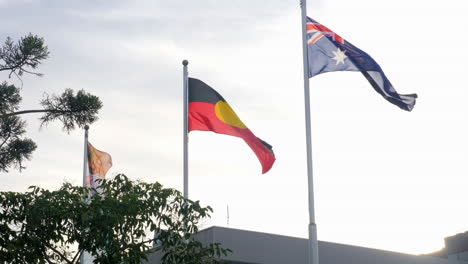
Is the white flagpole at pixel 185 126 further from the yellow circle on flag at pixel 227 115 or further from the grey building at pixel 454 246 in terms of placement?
the grey building at pixel 454 246

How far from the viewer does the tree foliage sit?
1627 cm

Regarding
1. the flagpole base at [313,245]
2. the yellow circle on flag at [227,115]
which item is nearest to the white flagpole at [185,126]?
the yellow circle on flag at [227,115]

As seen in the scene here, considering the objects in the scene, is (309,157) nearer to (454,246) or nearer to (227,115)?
(227,115)

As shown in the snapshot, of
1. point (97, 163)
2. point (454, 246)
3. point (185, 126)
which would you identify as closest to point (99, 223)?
point (185, 126)

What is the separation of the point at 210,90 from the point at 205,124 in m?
0.96

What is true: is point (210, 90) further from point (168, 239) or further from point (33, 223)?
point (33, 223)

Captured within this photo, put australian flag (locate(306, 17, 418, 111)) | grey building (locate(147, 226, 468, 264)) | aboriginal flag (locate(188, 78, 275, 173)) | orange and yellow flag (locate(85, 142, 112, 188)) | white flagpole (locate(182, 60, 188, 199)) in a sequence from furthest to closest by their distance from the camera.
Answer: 1. orange and yellow flag (locate(85, 142, 112, 188))
2. grey building (locate(147, 226, 468, 264))
3. aboriginal flag (locate(188, 78, 275, 173))
4. white flagpole (locate(182, 60, 188, 199))
5. australian flag (locate(306, 17, 418, 111))

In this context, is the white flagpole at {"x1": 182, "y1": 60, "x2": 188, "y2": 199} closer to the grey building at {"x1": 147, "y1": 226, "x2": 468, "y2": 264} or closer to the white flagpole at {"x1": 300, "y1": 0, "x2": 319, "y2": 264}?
the white flagpole at {"x1": 300, "y1": 0, "x2": 319, "y2": 264}

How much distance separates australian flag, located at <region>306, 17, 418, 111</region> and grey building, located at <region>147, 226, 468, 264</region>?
882cm

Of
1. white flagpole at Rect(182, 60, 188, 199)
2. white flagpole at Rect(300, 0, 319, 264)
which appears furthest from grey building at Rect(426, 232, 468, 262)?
white flagpole at Rect(300, 0, 319, 264)

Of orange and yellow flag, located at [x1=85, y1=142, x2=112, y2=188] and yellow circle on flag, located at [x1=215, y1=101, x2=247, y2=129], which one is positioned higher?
orange and yellow flag, located at [x1=85, y1=142, x2=112, y2=188]

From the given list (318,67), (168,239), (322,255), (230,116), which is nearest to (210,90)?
(230,116)

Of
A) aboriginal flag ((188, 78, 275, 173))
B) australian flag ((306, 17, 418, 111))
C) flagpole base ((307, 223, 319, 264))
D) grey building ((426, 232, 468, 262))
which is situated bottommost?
flagpole base ((307, 223, 319, 264))

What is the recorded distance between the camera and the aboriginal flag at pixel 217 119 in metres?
19.0
